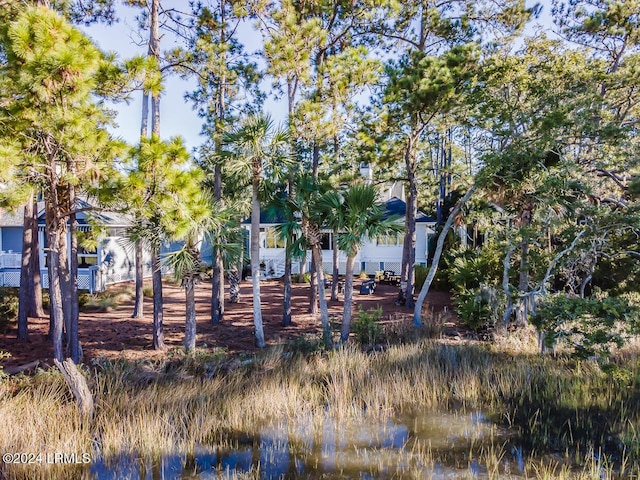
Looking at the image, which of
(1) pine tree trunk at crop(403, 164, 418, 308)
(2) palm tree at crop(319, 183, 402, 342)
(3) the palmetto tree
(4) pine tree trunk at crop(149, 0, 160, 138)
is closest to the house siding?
(4) pine tree trunk at crop(149, 0, 160, 138)

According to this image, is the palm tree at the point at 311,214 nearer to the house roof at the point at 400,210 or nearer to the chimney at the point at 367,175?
the chimney at the point at 367,175

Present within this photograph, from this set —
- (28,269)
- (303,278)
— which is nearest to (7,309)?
(28,269)

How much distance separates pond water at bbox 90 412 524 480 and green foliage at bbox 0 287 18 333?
8693mm

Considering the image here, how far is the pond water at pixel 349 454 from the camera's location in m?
4.84

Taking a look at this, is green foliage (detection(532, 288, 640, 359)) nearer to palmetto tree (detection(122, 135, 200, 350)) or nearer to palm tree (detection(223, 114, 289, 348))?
palm tree (detection(223, 114, 289, 348))

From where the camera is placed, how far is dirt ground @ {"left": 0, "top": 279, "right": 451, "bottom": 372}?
941cm

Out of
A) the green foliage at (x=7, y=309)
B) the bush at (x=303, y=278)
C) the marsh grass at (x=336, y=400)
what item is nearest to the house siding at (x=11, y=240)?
the green foliage at (x=7, y=309)

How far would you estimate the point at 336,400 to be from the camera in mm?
6703

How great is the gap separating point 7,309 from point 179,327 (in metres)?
4.84

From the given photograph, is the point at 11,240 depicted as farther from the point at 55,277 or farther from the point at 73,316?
the point at 55,277

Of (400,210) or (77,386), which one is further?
(400,210)

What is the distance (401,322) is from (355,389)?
498 cm

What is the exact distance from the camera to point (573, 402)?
672cm

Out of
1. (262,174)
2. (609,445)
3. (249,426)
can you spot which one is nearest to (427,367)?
(609,445)
